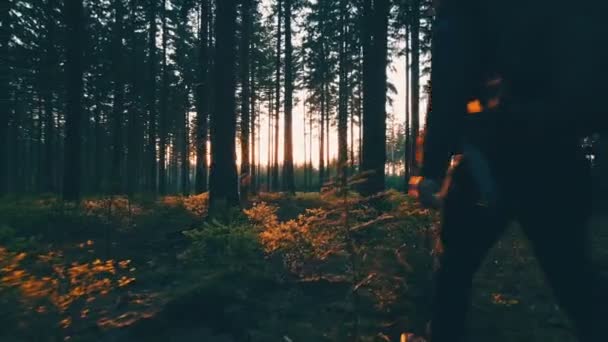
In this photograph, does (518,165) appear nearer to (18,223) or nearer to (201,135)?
(18,223)

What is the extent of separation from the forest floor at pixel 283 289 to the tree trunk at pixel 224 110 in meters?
4.12

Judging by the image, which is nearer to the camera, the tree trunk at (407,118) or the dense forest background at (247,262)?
the dense forest background at (247,262)

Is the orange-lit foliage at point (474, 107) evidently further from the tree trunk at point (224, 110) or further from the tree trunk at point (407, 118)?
the tree trunk at point (407, 118)

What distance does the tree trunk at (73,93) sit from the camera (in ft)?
45.5

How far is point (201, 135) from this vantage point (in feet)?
53.1

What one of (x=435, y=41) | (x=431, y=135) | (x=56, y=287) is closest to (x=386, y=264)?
(x=431, y=135)

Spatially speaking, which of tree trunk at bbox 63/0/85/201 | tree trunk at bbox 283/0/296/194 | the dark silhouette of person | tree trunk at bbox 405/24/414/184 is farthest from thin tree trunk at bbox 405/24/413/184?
the dark silhouette of person

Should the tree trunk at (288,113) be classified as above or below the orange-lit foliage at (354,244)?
above

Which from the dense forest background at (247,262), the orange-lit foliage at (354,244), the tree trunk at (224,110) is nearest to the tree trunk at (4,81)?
the dense forest background at (247,262)

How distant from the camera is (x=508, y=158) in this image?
1.54 m

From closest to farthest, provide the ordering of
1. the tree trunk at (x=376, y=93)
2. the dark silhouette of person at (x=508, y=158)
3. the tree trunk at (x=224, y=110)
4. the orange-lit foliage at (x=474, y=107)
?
the dark silhouette of person at (x=508, y=158) → the orange-lit foliage at (x=474, y=107) → the tree trunk at (x=224, y=110) → the tree trunk at (x=376, y=93)

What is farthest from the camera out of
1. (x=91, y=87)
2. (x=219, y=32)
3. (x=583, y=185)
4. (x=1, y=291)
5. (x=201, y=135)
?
(x=91, y=87)

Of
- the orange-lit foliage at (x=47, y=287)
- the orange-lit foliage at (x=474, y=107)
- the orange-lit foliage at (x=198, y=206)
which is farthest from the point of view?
the orange-lit foliage at (x=198, y=206)

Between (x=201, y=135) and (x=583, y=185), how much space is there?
15.7 m
